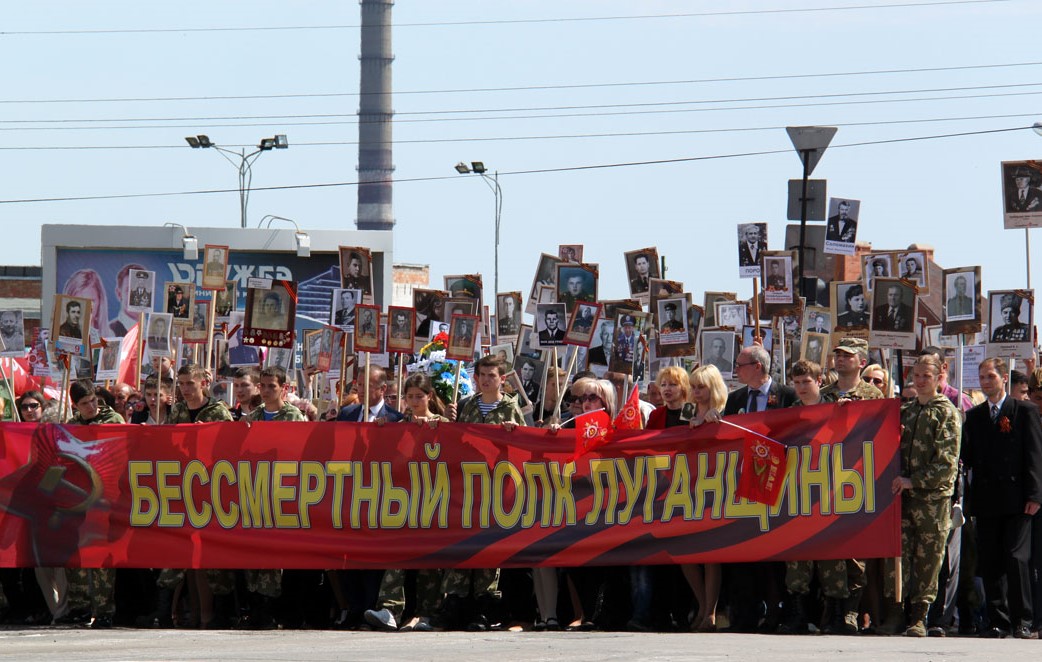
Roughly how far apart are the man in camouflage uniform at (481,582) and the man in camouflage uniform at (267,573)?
1.18 metres

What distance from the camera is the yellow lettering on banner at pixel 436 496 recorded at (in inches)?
434

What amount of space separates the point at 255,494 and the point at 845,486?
3951 mm

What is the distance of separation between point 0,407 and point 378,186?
100927 mm

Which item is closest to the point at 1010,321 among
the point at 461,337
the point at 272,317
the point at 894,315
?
the point at 894,315

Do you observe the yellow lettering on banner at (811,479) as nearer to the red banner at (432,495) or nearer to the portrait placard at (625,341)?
the red banner at (432,495)

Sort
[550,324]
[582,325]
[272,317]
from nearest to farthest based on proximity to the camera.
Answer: [272,317], [582,325], [550,324]

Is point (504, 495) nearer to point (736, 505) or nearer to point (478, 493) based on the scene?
point (478, 493)

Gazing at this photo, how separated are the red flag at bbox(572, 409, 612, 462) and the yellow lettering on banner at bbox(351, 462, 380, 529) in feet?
4.61

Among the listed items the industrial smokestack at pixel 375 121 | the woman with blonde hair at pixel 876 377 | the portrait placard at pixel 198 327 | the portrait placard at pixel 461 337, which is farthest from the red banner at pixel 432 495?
the industrial smokestack at pixel 375 121

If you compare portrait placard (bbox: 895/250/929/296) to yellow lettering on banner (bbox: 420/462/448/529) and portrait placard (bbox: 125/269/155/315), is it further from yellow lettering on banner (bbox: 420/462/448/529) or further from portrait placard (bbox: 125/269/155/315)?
portrait placard (bbox: 125/269/155/315)

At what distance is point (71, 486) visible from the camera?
37.7ft

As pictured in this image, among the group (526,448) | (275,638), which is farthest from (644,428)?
(275,638)

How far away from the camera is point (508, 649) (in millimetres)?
9141

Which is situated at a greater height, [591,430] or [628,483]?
[591,430]
